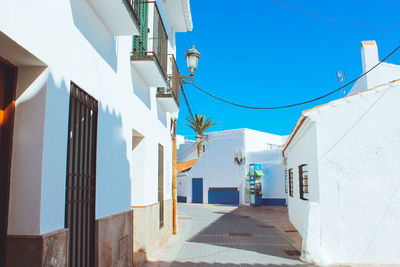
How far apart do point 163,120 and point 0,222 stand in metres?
7.34

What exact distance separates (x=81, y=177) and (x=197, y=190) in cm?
2524

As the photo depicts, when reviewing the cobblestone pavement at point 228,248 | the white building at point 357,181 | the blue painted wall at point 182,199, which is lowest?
the blue painted wall at point 182,199

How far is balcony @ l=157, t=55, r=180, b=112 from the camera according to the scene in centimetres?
905

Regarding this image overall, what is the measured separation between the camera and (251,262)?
24.7 feet

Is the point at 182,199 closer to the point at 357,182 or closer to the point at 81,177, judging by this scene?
the point at 357,182

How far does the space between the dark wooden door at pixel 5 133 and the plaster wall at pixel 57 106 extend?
0.05 m

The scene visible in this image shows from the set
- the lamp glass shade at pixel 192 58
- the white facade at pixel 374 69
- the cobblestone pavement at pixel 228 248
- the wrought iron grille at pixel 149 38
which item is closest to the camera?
the wrought iron grille at pixel 149 38

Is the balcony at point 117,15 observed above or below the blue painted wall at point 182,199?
above

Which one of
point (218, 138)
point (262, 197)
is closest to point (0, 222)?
point (262, 197)

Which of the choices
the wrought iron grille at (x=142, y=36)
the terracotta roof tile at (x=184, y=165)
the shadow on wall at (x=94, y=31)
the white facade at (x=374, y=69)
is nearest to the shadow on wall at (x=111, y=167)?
the shadow on wall at (x=94, y=31)

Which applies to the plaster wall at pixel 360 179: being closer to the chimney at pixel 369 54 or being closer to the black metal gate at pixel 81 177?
the black metal gate at pixel 81 177

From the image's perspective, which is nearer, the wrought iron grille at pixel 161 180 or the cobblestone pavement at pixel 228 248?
the cobblestone pavement at pixel 228 248

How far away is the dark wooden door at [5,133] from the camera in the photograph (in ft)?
10.0

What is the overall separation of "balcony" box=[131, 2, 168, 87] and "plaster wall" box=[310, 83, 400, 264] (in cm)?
361
